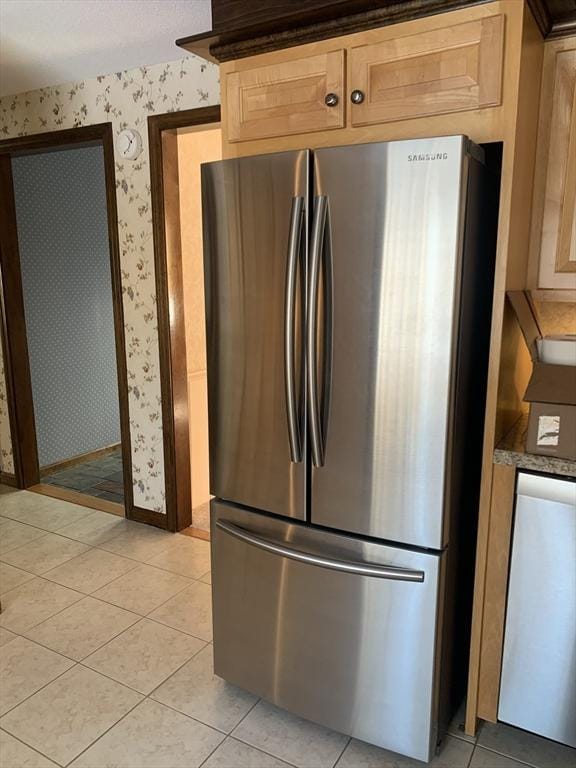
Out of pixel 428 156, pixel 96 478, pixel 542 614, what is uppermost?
pixel 428 156

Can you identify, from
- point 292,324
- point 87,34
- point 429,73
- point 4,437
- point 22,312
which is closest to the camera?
point 429,73

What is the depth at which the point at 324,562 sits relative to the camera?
1769 millimetres

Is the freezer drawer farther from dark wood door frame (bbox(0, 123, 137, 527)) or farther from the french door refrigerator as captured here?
dark wood door frame (bbox(0, 123, 137, 527))

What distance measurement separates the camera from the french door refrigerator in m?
1.54

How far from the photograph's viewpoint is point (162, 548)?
3211mm

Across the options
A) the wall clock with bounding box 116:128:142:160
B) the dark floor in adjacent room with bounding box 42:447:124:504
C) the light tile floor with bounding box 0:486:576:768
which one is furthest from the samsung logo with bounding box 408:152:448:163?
the dark floor in adjacent room with bounding box 42:447:124:504

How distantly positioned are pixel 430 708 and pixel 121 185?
280 centimetres

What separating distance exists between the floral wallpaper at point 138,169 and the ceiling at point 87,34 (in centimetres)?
9

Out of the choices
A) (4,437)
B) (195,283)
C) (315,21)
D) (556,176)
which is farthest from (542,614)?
(4,437)

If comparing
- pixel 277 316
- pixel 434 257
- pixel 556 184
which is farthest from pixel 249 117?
pixel 556 184

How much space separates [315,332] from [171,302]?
1685mm

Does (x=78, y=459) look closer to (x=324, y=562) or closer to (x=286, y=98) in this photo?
(x=324, y=562)

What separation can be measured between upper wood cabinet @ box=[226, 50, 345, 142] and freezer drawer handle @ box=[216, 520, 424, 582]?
4.17 feet

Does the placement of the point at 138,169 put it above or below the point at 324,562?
above
